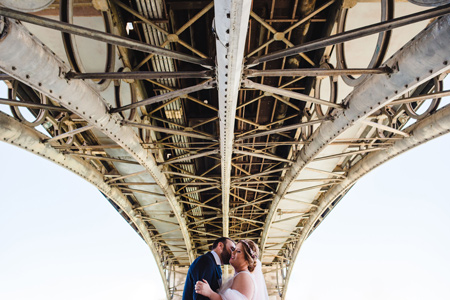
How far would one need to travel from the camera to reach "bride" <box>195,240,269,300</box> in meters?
3.98

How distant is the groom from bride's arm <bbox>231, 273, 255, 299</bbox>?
565 millimetres

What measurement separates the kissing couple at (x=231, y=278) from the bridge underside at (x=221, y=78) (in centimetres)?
338

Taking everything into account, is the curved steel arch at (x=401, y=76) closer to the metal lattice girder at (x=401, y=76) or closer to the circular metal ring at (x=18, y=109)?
the metal lattice girder at (x=401, y=76)

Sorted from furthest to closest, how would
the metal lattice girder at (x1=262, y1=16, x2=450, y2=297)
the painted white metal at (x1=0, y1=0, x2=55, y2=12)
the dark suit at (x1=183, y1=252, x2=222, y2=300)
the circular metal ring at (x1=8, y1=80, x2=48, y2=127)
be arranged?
1. the circular metal ring at (x1=8, y1=80, x2=48, y2=127)
2. the painted white metal at (x1=0, y1=0, x2=55, y2=12)
3. the metal lattice girder at (x1=262, y1=16, x2=450, y2=297)
4. the dark suit at (x1=183, y1=252, x2=222, y2=300)

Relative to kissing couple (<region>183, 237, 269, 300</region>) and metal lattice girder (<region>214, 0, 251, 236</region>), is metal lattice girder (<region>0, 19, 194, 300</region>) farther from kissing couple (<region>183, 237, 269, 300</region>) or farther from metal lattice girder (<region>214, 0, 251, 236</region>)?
kissing couple (<region>183, 237, 269, 300</region>)

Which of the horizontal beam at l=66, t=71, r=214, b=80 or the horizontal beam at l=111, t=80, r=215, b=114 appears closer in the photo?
the horizontal beam at l=66, t=71, r=214, b=80

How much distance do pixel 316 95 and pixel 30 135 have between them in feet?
29.9

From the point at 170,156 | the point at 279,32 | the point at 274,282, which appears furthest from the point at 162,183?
the point at 274,282

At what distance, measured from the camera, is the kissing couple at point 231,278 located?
4.02 meters

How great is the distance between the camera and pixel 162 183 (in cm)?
1423

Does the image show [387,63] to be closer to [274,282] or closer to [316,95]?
[316,95]

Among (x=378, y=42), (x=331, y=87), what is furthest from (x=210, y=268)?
(x=331, y=87)

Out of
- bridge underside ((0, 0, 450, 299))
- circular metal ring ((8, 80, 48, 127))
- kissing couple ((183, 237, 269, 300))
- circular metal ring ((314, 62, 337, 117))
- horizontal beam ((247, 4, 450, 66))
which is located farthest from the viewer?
circular metal ring ((314, 62, 337, 117))

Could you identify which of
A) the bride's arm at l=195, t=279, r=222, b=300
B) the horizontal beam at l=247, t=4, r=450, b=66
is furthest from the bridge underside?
the bride's arm at l=195, t=279, r=222, b=300
